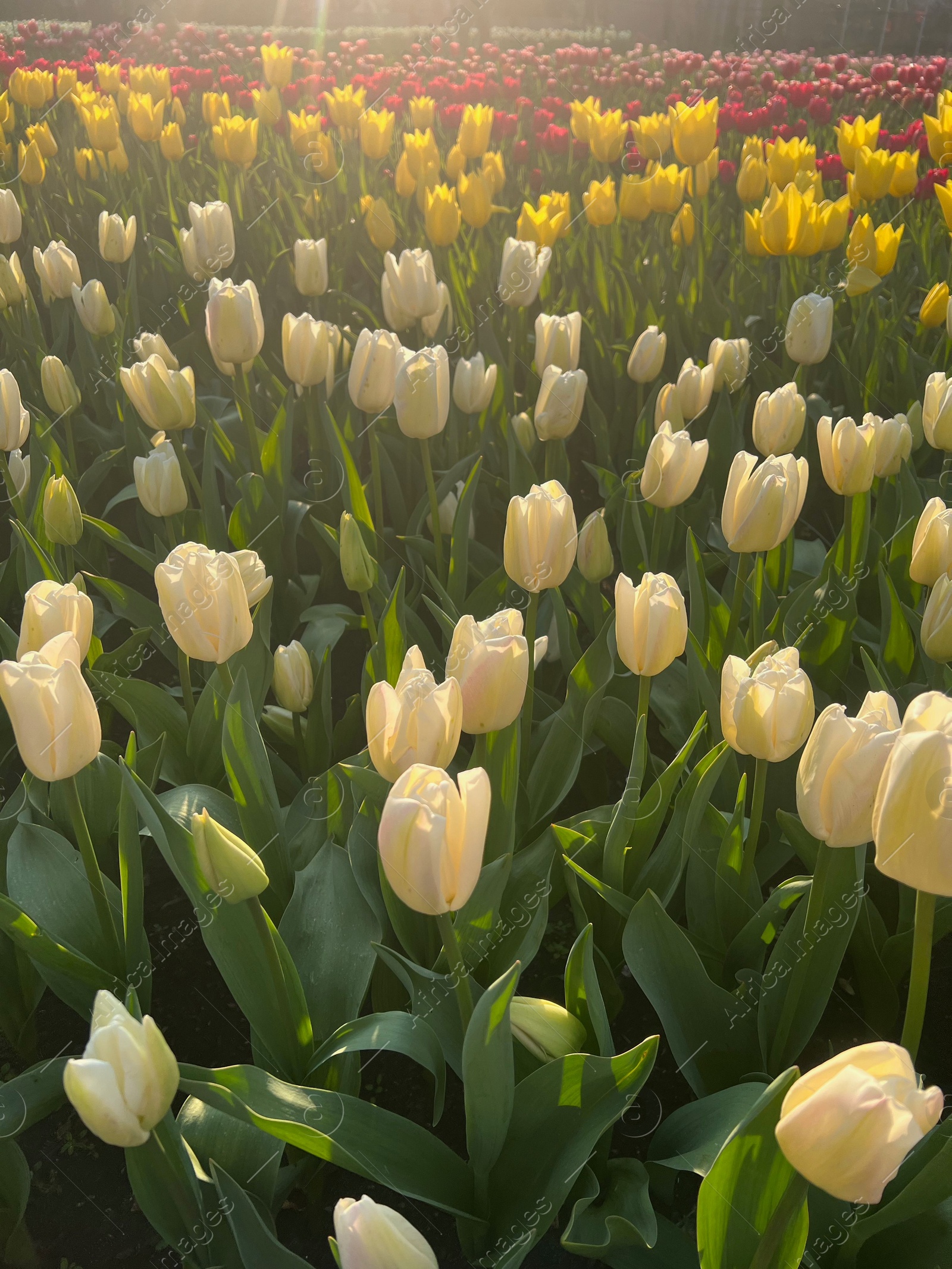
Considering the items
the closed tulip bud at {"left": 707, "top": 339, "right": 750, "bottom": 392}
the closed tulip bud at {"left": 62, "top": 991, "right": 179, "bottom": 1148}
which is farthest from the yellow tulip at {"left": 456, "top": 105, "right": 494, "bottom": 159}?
the closed tulip bud at {"left": 62, "top": 991, "right": 179, "bottom": 1148}

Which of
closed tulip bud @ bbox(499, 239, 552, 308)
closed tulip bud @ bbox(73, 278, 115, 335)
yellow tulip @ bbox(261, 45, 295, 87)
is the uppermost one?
yellow tulip @ bbox(261, 45, 295, 87)

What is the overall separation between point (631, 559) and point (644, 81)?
7.11 m

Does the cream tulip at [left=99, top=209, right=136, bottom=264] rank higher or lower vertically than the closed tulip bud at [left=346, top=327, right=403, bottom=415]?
higher

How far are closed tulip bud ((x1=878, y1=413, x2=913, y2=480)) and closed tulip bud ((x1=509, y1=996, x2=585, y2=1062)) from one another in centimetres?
119

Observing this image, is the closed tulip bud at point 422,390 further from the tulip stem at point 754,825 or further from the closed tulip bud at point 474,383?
the tulip stem at point 754,825

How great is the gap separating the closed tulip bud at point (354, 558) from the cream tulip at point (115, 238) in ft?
6.37

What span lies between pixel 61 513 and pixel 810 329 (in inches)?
61.5

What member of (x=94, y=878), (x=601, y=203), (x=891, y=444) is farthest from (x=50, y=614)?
(x=601, y=203)

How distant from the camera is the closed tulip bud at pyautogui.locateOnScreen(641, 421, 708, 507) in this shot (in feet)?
5.50

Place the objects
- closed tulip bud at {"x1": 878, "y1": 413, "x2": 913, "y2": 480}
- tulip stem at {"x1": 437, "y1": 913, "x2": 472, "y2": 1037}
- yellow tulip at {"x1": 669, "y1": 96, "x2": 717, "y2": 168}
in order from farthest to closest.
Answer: yellow tulip at {"x1": 669, "y1": 96, "x2": 717, "y2": 168}, closed tulip bud at {"x1": 878, "y1": 413, "x2": 913, "y2": 480}, tulip stem at {"x1": 437, "y1": 913, "x2": 472, "y2": 1037}

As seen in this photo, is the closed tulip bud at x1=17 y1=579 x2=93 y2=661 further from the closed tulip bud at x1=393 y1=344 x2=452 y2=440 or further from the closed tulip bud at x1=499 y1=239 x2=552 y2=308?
the closed tulip bud at x1=499 y1=239 x2=552 y2=308

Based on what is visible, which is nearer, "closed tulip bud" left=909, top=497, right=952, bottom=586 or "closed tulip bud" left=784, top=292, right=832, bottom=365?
"closed tulip bud" left=909, top=497, right=952, bottom=586

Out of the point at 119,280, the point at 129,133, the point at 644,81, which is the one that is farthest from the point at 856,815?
the point at 644,81

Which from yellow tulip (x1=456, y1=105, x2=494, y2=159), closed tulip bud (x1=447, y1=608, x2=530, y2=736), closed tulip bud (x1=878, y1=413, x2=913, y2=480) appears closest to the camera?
closed tulip bud (x1=447, y1=608, x2=530, y2=736)
